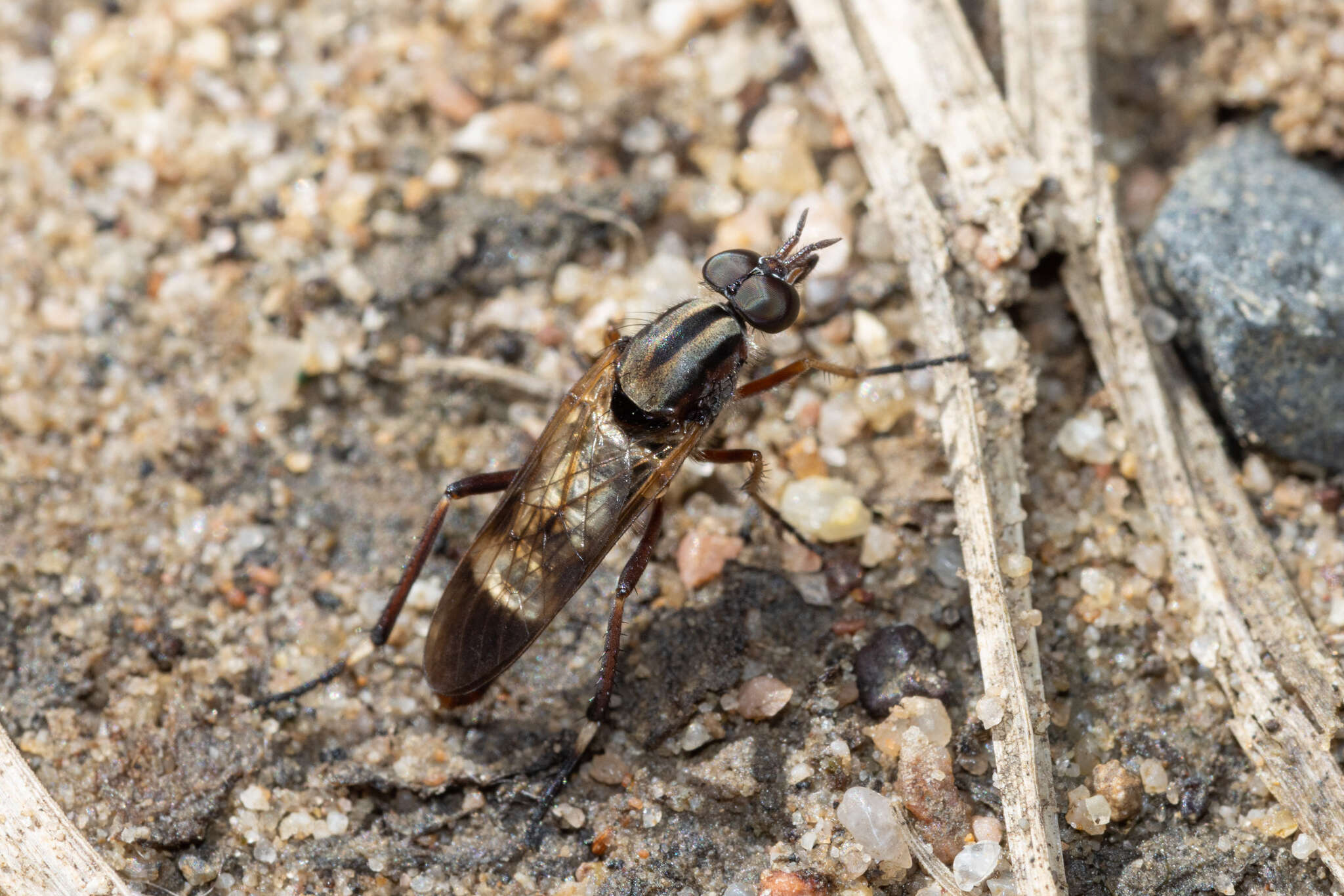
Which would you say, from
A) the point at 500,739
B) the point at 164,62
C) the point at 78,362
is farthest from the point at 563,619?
the point at 164,62

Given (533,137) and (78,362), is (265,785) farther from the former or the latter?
(533,137)

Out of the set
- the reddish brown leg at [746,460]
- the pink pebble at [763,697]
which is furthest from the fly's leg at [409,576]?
the pink pebble at [763,697]

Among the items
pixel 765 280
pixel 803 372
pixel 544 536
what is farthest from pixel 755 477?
pixel 544 536

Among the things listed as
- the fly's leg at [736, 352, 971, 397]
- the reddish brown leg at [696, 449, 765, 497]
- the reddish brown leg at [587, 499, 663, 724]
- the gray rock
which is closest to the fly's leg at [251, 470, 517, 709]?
the reddish brown leg at [587, 499, 663, 724]

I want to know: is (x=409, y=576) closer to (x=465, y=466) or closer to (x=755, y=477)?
(x=465, y=466)

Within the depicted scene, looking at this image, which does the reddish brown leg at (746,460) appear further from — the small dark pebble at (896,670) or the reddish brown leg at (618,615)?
the small dark pebble at (896,670)

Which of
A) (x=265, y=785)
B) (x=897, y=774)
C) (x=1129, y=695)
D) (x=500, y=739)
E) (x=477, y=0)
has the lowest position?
(x=1129, y=695)
